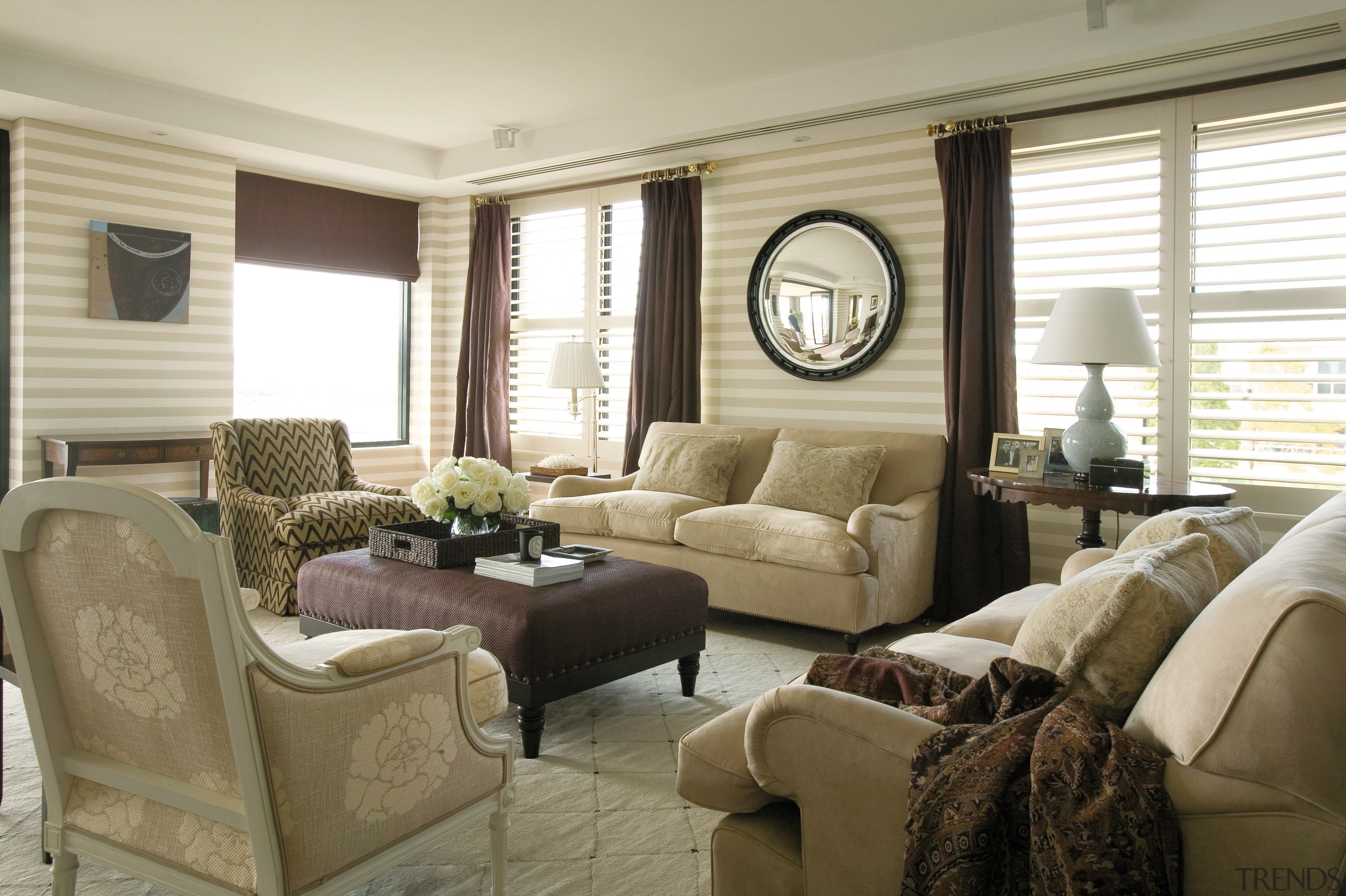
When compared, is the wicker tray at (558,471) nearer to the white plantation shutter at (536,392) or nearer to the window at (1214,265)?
the white plantation shutter at (536,392)

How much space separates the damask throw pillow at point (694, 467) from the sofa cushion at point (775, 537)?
0.34 metres

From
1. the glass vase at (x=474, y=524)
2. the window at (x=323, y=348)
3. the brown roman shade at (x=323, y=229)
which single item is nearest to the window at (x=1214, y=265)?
the glass vase at (x=474, y=524)

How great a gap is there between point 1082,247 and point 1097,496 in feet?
5.21

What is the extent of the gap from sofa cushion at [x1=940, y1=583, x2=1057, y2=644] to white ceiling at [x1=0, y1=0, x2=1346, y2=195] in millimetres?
2473

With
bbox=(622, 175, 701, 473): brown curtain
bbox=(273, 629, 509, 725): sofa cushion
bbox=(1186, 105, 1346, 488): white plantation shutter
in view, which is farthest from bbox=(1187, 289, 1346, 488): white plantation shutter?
bbox=(273, 629, 509, 725): sofa cushion

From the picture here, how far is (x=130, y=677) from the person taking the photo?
1508 mm

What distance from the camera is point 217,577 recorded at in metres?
1.33

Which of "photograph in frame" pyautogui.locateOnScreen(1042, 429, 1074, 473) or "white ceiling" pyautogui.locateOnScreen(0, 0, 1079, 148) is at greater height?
"white ceiling" pyautogui.locateOnScreen(0, 0, 1079, 148)

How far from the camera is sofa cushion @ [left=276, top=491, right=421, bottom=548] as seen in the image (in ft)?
14.8

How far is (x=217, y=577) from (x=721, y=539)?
3076mm

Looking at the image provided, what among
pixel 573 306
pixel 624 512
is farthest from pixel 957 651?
pixel 573 306

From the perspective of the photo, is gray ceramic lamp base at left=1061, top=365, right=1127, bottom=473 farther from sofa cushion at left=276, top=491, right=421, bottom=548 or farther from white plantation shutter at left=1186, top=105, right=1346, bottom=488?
sofa cushion at left=276, top=491, right=421, bottom=548

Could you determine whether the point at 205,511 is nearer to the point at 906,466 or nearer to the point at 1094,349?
the point at 906,466

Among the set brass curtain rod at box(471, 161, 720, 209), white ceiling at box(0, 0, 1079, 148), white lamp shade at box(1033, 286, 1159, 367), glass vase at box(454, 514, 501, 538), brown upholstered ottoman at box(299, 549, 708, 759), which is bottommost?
brown upholstered ottoman at box(299, 549, 708, 759)
